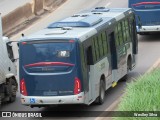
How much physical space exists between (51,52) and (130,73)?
7.80 metres

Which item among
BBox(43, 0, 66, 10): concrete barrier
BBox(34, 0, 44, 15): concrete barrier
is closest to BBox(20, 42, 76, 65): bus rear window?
BBox(34, 0, 44, 15): concrete barrier

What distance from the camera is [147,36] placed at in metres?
35.3

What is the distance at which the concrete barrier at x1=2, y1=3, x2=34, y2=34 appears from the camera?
3644cm

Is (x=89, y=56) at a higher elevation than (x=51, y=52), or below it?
below

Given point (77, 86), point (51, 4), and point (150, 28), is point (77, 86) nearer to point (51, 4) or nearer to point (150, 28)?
point (150, 28)

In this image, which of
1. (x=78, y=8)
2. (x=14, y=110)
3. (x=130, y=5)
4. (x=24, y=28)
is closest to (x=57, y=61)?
(x=14, y=110)

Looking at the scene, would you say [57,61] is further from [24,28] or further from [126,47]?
[24,28]

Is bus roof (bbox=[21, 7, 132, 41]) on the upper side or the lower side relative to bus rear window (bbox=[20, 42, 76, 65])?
upper

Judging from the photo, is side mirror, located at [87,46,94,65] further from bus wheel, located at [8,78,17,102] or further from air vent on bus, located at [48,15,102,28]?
bus wheel, located at [8,78,17,102]

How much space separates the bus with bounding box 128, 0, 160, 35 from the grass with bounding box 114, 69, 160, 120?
51.0 ft

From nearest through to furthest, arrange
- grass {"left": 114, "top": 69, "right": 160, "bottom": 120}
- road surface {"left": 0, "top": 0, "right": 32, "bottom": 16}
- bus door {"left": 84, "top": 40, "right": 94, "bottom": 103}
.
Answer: grass {"left": 114, "top": 69, "right": 160, "bottom": 120} < bus door {"left": 84, "top": 40, "right": 94, "bottom": 103} < road surface {"left": 0, "top": 0, "right": 32, "bottom": 16}

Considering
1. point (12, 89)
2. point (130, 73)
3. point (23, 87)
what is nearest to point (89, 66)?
point (23, 87)

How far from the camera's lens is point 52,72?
1914 cm

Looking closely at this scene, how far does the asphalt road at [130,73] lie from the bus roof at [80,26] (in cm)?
245
